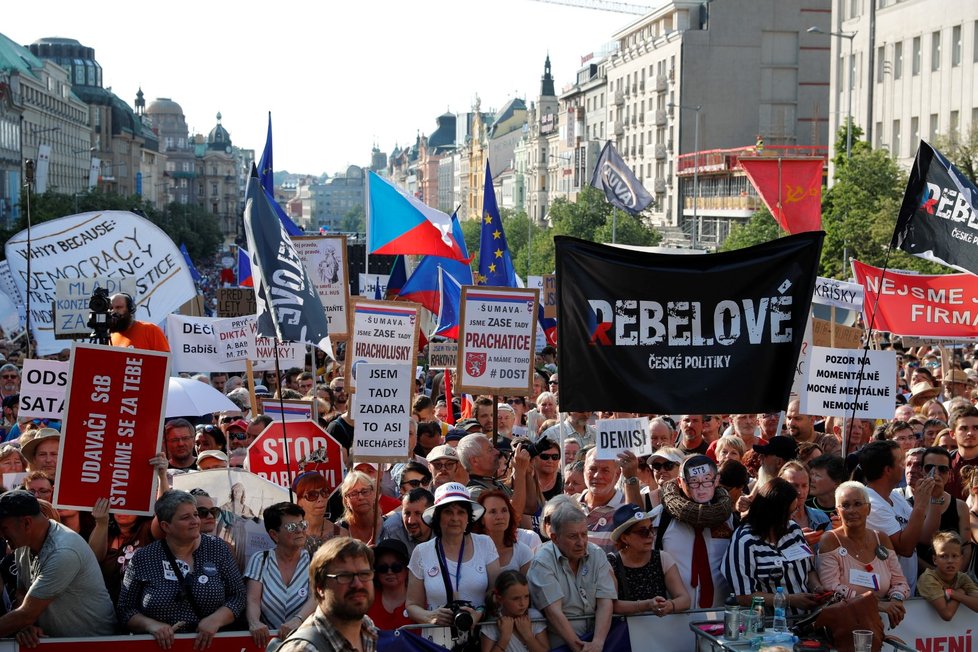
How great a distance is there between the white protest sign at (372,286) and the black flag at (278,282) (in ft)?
32.2

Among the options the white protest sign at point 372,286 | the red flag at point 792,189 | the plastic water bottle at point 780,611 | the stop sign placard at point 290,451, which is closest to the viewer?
the plastic water bottle at point 780,611

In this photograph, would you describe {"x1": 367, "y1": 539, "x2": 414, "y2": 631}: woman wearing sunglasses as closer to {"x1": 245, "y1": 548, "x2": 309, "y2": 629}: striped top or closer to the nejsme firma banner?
{"x1": 245, "y1": 548, "x2": 309, "y2": 629}: striped top

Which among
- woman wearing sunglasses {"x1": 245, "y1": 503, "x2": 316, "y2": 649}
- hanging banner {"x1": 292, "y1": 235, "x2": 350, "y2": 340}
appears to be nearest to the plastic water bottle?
woman wearing sunglasses {"x1": 245, "y1": 503, "x2": 316, "y2": 649}

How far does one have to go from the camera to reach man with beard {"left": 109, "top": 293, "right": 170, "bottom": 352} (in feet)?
31.9

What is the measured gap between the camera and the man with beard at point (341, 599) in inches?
186

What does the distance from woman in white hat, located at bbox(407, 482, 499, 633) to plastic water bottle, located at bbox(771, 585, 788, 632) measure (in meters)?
1.34

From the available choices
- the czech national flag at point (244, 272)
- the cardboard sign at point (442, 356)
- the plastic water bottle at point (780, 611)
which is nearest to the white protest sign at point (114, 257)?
the cardboard sign at point (442, 356)

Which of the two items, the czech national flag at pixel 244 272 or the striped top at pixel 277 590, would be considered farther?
the czech national flag at pixel 244 272

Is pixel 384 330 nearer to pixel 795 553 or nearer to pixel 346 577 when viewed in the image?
pixel 795 553

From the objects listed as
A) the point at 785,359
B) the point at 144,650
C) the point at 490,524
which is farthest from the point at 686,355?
the point at 144,650

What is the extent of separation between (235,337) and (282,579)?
7371 mm

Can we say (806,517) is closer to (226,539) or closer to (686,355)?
(686,355)

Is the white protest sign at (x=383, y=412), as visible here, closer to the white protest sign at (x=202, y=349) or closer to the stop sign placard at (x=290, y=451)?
the stop sign placard at (x=290, y=451)

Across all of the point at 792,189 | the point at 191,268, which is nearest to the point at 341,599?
the point at 792,189
